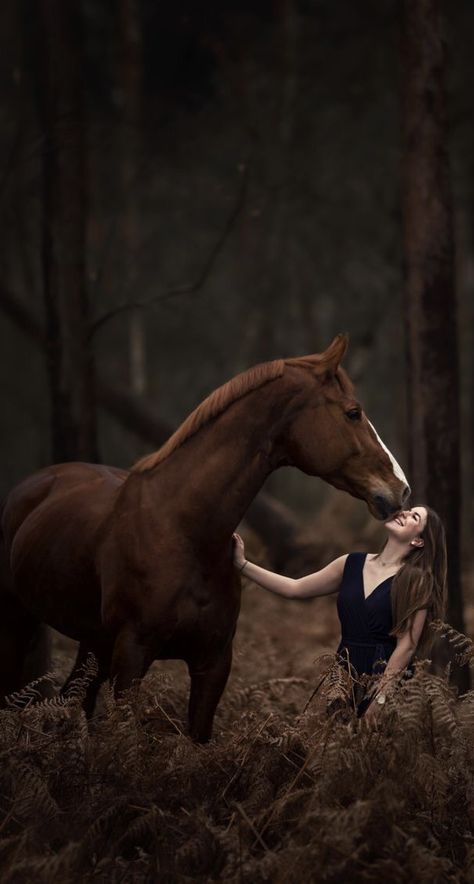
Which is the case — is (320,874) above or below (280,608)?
above

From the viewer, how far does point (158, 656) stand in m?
5.73

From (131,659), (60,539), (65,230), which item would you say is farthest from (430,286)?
(131,659)

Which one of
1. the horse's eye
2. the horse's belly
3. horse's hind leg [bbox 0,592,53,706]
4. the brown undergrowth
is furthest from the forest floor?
horse's hind leg [bbox 0,592,53,706]

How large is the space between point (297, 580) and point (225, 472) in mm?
696

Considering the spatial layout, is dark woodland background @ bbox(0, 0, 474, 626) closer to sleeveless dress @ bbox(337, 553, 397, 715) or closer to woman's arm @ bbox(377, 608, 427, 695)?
sleeveless dress @ bbox(337, 553, 397, 715)

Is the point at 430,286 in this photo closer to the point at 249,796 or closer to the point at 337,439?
the point at 337,439

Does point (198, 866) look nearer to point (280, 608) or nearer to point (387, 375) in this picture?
point (280, 608)

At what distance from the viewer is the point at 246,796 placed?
17.4 feet

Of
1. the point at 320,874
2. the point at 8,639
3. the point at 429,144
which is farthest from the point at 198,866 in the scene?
the point at 429,144

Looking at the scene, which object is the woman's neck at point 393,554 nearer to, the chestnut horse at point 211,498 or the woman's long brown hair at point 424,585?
the woman's long brown hair at point 424,585

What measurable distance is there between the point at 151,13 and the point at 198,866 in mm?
15248

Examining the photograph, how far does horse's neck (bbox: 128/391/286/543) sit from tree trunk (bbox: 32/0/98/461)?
414 centimetres

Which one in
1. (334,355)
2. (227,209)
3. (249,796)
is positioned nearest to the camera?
(249,796)

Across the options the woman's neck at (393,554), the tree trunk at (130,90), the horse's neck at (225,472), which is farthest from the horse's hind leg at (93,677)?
the tree trunk at (130,90)
